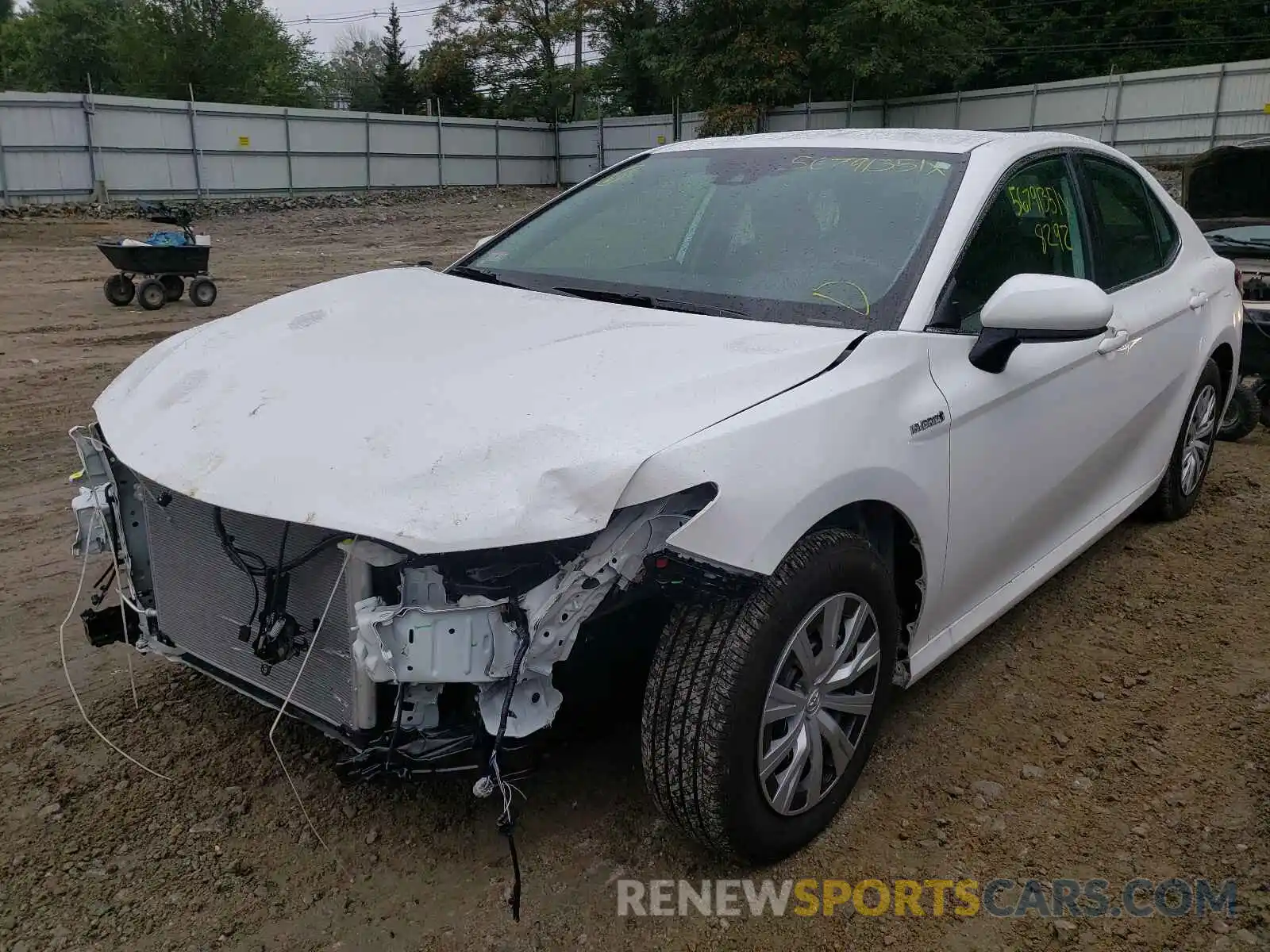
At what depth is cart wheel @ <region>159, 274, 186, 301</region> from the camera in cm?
1172

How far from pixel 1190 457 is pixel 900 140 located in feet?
7.47

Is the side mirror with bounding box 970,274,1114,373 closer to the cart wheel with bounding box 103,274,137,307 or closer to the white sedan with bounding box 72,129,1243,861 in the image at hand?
the white sedan with bounding box 72,129,1243,861

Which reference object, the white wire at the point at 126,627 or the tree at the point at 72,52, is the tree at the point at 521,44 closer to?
the tree at the point at 72,52

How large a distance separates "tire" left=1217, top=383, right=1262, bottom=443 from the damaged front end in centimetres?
544

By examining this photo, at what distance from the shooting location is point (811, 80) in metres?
35.0

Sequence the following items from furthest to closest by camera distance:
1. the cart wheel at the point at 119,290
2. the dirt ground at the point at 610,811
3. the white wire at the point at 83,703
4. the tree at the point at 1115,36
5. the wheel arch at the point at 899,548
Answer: the tree at the point at 1115,36
the cart wheel at the point at 119,290
the white wire at the point at 83,703
the wheel arch at the point at 899,548
the dirt ground at the point at 610,811

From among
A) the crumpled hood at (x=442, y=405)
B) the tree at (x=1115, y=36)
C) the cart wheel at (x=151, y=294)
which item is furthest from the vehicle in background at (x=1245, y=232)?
the tree at (x=1115, y=36)

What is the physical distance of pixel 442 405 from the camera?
2344 millimetres

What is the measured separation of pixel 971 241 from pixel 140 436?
7.47 feet

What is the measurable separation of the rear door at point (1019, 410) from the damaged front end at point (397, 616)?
102cm

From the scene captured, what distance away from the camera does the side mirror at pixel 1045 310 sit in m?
2.69

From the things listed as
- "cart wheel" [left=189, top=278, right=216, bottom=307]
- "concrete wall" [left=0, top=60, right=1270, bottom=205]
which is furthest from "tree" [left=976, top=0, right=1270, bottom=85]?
"cart wheel" [left=189, top=278, right=216, bottom=307]

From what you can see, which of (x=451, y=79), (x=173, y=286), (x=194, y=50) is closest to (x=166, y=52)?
(x=194, y=50)

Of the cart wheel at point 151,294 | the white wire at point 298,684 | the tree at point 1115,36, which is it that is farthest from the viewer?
the tree at point 1115,36
